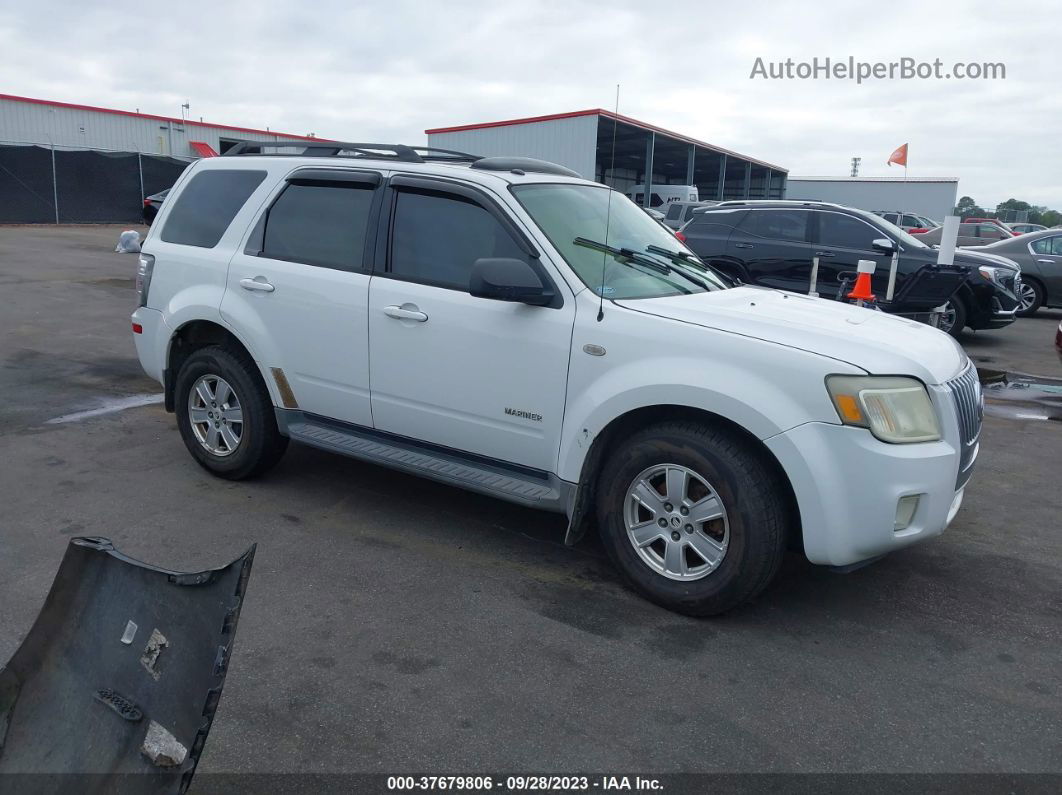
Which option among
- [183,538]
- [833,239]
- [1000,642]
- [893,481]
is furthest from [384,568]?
[833,239]

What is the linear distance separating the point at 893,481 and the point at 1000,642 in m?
0.94

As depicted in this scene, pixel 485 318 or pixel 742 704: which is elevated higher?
pixel 485 318

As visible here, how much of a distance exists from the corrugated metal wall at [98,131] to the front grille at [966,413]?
32942mm

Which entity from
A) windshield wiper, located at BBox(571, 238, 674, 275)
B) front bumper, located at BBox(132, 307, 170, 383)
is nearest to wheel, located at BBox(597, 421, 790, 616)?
windshield wiper, located at BBox(571, 238, 674, 275)

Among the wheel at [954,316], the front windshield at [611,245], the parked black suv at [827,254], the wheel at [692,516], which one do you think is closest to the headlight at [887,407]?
the wheel at [692,516]

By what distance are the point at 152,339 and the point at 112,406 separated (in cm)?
194

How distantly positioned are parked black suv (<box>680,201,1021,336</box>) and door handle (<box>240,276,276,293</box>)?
8.43 m

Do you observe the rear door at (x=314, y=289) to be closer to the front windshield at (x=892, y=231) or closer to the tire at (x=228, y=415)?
the tire at (x=228, y=415)

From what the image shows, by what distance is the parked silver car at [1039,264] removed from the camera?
50.0 ft

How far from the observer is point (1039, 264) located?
15258 millimetres

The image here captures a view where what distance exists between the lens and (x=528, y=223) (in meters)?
4.32

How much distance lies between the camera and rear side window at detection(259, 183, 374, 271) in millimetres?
4848

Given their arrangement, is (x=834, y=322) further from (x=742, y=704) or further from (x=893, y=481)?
(x=742, y=704)

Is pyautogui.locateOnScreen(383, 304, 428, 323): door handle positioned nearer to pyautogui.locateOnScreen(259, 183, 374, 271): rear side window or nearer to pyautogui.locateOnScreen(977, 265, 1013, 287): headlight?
pyautogui.locateOnScreen(259, 183, 374, 271): rear side window
